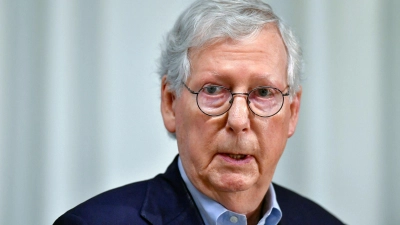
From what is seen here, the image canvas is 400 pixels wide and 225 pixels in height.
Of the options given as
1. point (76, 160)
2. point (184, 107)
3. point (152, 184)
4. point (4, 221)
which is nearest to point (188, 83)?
point (184, 107)

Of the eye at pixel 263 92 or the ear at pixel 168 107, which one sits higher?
the eye at pixel 263 92

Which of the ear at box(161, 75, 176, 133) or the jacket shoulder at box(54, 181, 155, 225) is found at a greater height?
the ear at box(161, 75, 176, 133)

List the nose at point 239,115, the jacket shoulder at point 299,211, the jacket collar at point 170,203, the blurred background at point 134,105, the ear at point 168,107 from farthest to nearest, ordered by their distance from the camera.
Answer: the blurred background at point 134,105, the jacket shoulder at point 299,211, the ear at point 168,107, the jacket collar at point 170,203, the nose at point 239,115

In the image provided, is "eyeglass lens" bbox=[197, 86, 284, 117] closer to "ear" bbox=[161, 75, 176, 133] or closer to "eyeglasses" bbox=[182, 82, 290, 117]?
"eyeglasses" bbox=[182, 82, 290, 117]

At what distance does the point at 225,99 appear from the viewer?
2453mm

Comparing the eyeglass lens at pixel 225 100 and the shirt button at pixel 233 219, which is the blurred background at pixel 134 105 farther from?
the shirt button at pixel 233 219

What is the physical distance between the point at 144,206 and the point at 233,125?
0.49 m

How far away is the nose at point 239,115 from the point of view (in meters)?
2.38

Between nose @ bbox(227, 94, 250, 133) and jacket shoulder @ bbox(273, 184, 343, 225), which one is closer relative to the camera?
nose @ bbox(227, 94, 250, 133)

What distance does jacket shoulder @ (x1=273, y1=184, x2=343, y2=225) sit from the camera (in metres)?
2.88

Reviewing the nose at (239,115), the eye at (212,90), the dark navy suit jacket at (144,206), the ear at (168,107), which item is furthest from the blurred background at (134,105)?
the nose at (239,115)

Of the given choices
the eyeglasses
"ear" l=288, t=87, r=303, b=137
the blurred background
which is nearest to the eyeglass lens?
the eyeglasses

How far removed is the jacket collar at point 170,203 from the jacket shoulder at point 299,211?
1.64ft

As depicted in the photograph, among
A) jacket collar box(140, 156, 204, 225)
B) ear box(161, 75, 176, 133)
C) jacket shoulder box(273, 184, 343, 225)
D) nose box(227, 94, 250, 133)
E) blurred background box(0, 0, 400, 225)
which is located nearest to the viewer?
nose box(227, 94, 250, 133)
